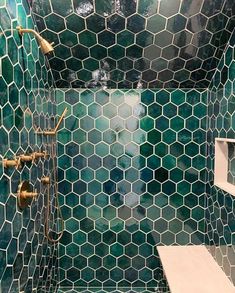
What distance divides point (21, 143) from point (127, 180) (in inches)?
37.1

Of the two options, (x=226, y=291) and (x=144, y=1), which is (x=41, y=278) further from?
(x=144, y=1)

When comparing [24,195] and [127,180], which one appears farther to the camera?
[127,180]

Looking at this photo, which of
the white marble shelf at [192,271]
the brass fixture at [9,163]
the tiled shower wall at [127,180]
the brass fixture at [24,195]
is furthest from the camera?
the tiled shower wall at [127,180]

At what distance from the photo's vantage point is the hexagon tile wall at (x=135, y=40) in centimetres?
167

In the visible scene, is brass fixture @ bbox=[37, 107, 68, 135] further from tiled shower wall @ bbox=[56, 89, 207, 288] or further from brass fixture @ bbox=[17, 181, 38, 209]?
brass fixture @ bbox=[17, 181, 38, 209]

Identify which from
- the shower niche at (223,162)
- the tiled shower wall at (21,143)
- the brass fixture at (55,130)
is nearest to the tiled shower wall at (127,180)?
the brass fixture at (55,130)

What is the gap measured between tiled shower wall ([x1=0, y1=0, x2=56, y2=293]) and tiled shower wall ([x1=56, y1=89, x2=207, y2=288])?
0.31 metres

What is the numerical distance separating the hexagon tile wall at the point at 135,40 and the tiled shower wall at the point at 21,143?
184mm

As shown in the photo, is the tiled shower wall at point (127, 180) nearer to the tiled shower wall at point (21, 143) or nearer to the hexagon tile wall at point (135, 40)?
the hexagon tile wall at point (135, 40)

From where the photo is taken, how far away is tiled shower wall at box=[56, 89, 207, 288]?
7.09ft

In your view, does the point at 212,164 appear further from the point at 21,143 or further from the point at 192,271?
the point at 21,143

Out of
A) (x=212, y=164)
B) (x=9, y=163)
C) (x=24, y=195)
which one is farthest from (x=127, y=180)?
(x=9, y=163)

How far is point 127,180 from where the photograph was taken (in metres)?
2.19

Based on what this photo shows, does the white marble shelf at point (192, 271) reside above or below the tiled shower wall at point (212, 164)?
below
